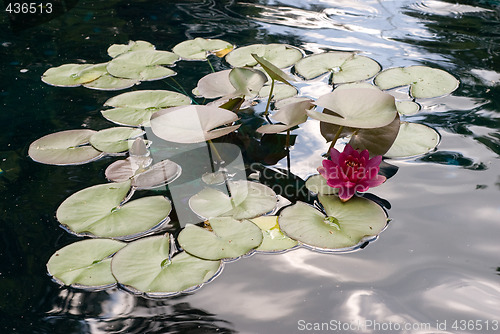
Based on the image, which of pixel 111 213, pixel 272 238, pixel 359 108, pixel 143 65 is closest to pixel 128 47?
pixel 143 65

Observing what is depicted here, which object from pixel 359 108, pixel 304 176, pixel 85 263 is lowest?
pixel 85 263

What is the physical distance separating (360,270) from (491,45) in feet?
4.52

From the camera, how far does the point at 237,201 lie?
3.99ft

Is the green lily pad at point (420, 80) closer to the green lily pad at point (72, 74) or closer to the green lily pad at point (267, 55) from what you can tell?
the green lily pad at point (267, 55)

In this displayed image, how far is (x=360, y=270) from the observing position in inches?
41.7

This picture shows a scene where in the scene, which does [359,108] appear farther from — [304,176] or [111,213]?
[111,213]

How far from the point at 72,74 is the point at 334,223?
123 centimetres

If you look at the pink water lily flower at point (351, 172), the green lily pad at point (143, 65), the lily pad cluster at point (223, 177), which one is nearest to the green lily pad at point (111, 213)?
the lily pad cluster at point (223, 177)

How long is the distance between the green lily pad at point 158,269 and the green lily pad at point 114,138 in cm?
44

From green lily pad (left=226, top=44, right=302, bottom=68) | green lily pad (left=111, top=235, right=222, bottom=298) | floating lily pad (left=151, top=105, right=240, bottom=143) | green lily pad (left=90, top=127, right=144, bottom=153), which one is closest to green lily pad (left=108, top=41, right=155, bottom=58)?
green lily pad (left=226, top=44, right=302, bottom=68)

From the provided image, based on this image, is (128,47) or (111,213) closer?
(111,213)

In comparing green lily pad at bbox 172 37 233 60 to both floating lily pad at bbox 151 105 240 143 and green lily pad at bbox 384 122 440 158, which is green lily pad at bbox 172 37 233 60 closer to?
floating lily pad at bbox 151 105 240 143

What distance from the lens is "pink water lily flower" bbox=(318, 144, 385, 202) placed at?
1.21 metres

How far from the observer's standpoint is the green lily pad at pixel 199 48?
1962 millimetres
